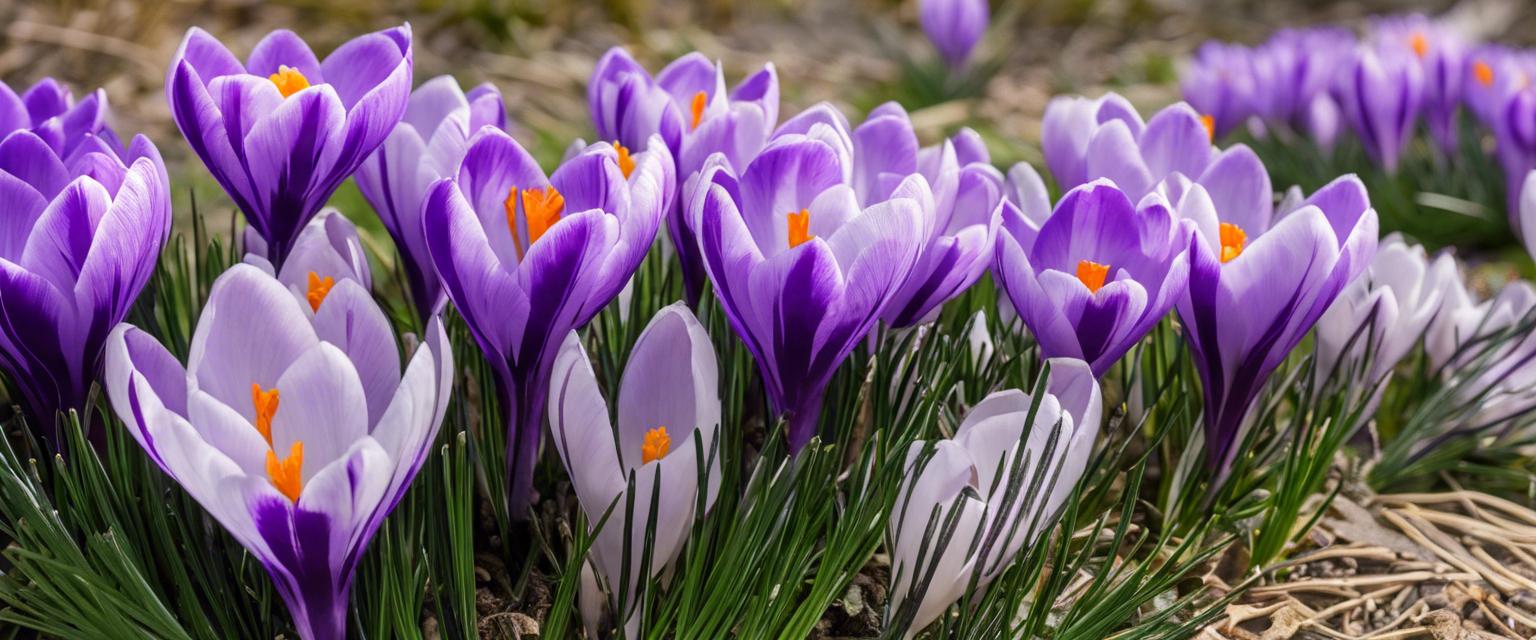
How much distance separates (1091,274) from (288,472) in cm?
65

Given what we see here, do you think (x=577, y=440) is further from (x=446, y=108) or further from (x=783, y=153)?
(x=446, y=108)

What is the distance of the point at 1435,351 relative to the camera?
1.64 metres

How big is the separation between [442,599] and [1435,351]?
126cm

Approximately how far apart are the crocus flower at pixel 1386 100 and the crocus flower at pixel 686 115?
67.5 inches

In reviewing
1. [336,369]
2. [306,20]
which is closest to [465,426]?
[336,369]

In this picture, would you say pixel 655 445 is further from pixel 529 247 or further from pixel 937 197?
pixel 937 197

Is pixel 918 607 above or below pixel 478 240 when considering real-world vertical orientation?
below

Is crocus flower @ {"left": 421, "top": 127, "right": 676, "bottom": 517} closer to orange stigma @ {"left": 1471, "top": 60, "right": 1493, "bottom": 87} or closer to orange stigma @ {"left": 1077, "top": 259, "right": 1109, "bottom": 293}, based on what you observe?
orange stigma @ {"left": 1077, "top": 259, "right": 1109, "bottom": 293}

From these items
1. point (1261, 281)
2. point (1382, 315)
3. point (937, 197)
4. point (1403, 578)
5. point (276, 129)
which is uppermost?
point (276, 129)

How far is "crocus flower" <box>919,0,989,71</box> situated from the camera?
3537 mm

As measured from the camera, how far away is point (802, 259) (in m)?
0.98

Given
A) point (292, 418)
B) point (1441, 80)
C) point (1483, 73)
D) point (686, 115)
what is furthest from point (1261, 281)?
point (1441, 80)

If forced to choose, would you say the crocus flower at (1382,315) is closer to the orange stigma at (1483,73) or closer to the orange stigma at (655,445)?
the orange stigma at (655,445)

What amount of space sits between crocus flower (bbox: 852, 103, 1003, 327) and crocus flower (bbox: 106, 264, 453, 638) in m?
0.42
